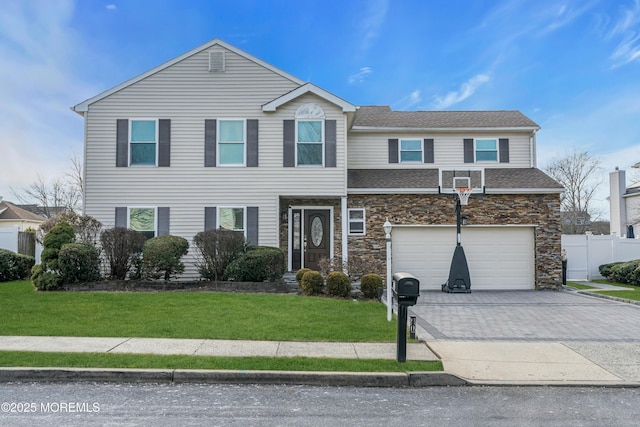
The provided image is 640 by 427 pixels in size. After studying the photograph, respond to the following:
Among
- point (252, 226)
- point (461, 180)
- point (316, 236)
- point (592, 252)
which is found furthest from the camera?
point (592, 252)

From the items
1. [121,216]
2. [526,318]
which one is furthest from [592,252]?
[121,216]

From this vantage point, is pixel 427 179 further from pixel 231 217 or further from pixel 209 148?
pixel 209 148

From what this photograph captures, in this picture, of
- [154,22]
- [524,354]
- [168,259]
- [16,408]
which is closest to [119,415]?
[16,408]

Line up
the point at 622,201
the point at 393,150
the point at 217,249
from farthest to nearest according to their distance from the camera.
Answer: the point at 622,201 < the point at 393,150 < the point at 217,249

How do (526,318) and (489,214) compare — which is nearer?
(526,318)

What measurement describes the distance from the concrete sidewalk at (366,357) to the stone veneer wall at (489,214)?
27.6 ft

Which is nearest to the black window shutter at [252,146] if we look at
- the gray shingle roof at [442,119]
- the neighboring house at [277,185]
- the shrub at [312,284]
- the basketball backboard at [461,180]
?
the neighboring house at [277,185]

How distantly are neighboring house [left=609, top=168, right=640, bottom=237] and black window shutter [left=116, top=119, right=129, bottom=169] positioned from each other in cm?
3165

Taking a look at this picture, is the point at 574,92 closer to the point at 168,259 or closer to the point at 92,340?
the point at 168,259

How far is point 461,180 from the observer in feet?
51.9

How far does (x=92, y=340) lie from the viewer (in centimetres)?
773

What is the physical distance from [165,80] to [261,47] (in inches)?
178

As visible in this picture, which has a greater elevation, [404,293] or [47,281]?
[404,293]

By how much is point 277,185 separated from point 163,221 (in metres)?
3.86
